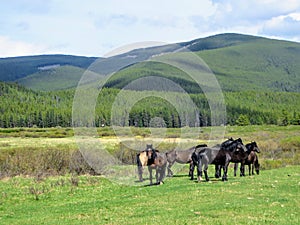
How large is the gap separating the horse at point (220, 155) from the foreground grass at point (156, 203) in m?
0.91

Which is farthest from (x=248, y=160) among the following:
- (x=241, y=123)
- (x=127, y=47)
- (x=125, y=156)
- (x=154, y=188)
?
(x=241, y=123)

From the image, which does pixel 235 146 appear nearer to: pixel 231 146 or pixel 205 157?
pixel 231 146

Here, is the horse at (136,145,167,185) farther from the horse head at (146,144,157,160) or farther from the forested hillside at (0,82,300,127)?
the forested hillside at (0,82,300,127)

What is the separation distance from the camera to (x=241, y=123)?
136500 millimetres

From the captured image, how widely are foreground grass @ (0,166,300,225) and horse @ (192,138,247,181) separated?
0.91 metres

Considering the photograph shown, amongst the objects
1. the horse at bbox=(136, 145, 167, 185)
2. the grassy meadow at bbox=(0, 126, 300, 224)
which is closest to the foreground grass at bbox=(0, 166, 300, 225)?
the grassy meadow at bbox=(0, 126, 300, 224)

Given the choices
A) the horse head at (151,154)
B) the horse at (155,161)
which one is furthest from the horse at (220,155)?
the horse head at (151,154)

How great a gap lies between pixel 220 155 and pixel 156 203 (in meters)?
7.00

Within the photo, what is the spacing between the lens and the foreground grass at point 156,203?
13953 mm

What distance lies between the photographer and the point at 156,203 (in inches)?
668

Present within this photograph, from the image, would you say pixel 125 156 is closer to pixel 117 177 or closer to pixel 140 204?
pixel 117 177

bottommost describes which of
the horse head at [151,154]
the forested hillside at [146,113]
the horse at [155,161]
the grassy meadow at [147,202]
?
the grassy meadow at [147,202]

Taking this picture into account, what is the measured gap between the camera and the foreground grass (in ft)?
45.8

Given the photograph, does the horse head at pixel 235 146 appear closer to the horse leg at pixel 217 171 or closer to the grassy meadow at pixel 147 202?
the horse leg at pixel 217 171
